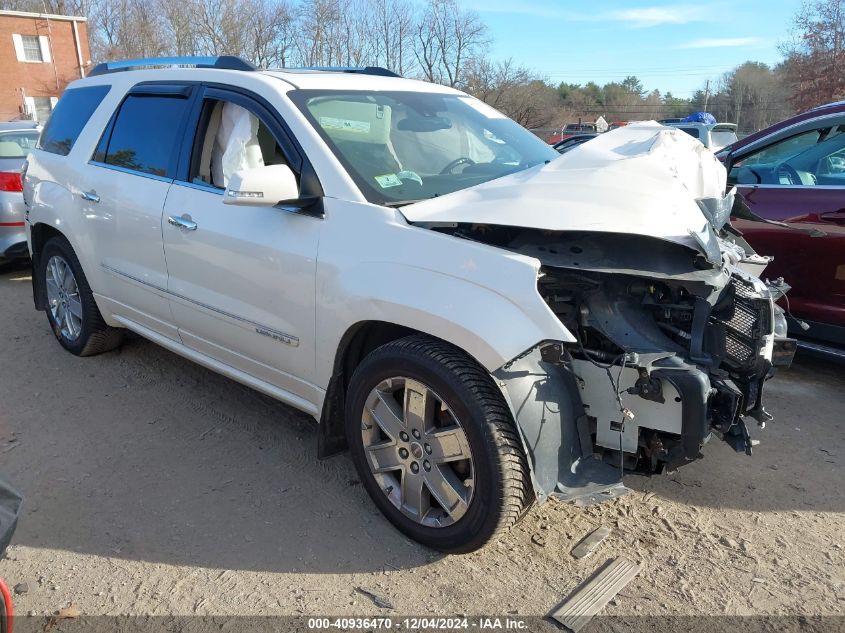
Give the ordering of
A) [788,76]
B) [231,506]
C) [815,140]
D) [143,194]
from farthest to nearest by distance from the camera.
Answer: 1. [788,76]
2. [815,140]
3. [143,194]
4. [231,506]

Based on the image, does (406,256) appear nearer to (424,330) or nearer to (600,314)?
(424,330)

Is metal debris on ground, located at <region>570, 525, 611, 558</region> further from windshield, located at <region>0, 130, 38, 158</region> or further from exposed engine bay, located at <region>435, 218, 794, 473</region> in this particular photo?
windshield, located at <region>0, 130, 38, 158</region>

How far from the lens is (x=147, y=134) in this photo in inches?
155

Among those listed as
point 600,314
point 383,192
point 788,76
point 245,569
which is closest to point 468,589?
point 245,569

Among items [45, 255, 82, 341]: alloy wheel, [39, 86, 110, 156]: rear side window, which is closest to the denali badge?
[45, 255, 82, 341]: alloy wheel

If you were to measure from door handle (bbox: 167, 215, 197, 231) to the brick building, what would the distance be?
138 feet

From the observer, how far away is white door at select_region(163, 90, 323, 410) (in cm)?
299

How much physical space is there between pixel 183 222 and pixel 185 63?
1.41 meters

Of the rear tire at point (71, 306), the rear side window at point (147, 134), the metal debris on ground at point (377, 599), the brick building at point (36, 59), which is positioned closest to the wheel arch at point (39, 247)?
the rear tire at point (71, 306)

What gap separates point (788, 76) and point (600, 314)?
44648mm

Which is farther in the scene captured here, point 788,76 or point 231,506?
point 788,76

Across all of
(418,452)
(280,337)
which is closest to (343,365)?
(280,337)

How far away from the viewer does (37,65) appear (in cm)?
4100

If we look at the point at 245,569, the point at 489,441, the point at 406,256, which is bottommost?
the point at 245,569
